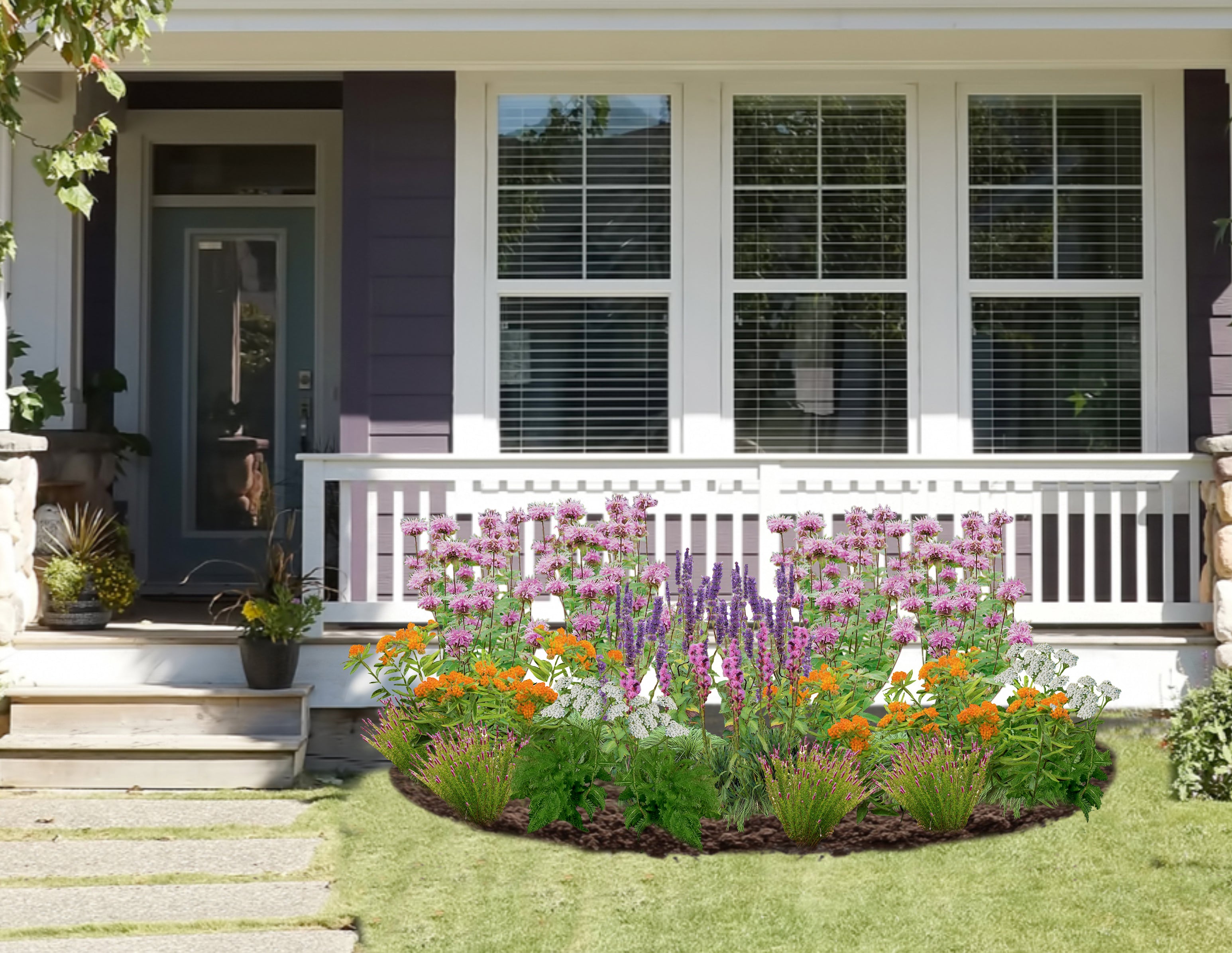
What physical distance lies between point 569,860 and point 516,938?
485 millimetres

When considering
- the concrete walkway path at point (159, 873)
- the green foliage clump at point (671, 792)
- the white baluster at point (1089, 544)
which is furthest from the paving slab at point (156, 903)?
the white baluster at point (1089, 544)

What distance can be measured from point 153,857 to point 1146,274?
→ 15.8 feet

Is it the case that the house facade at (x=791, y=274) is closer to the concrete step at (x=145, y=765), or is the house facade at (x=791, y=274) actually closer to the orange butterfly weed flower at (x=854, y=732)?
the concrete step at (x=145, y=765)

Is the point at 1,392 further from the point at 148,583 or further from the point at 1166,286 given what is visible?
the point at 1166,286

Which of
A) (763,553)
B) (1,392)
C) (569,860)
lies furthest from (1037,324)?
(1,392)

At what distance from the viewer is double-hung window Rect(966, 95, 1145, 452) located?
6.53m

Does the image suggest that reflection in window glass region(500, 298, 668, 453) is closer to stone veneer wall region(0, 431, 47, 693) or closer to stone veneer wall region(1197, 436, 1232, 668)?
stone veneer wall region(0, 431, 47, 693)

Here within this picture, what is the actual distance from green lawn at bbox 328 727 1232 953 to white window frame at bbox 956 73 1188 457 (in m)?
2.40

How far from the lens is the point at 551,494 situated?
612 cm

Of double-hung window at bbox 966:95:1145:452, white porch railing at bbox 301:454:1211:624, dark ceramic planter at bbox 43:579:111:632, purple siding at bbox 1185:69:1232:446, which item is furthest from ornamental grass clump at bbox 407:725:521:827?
purple siding at bbox 1185:69:1232:446

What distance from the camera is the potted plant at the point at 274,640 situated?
5.60 metres

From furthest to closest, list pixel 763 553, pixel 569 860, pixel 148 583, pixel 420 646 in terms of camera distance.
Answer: pixel 148 583, pixel 763 553, pixel 420 646, pixel 569 860

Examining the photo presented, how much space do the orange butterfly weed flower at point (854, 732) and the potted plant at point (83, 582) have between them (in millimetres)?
3436

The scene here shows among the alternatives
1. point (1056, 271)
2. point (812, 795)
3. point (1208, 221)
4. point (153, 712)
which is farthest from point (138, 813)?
point (1208, 221)
